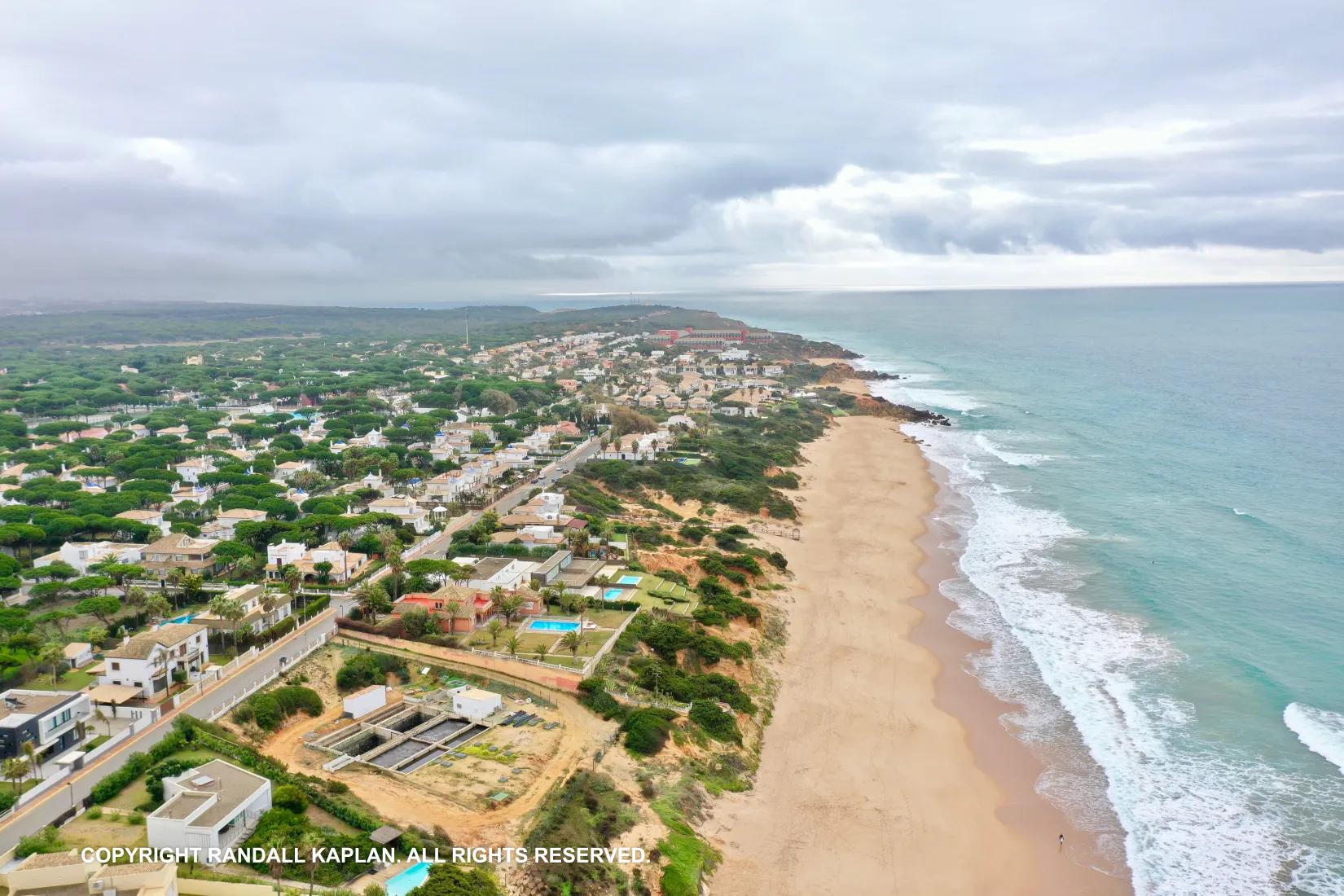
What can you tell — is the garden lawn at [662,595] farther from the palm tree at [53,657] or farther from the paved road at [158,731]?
the palm tree at [53,657]

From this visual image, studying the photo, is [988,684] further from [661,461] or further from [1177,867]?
[661,461]

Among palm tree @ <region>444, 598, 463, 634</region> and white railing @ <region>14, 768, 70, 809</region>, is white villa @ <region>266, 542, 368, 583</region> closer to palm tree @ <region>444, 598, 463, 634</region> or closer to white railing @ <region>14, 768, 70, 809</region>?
palm tree @ <region>444, 598, 463, 634</region>

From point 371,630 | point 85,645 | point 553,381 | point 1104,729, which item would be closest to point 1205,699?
point 1104,729

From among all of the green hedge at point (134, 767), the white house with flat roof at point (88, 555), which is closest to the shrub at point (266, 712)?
the green hedge at point (134, 767)

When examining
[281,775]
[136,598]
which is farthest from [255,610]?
[281,775]

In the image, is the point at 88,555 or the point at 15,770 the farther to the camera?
the point at 88,555

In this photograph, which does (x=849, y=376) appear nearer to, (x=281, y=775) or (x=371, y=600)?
(x=371, y=600)

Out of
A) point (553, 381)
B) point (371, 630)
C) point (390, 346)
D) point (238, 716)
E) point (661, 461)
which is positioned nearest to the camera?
point (238, 716)
